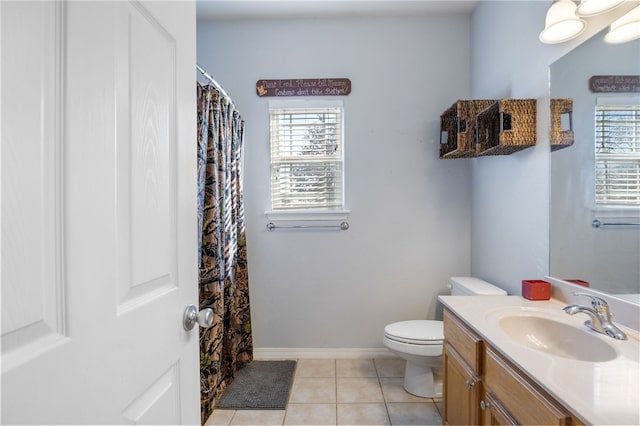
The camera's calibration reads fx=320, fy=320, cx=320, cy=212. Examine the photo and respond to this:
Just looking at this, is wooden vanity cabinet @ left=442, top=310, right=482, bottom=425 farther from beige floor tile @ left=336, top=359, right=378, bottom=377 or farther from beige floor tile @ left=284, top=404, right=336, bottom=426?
beige floor tile @ left=336, top=359, right=378, bottom=377

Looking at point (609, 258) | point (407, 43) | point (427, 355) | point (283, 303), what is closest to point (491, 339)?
point (609, 258)

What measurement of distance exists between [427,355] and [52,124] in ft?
6.55

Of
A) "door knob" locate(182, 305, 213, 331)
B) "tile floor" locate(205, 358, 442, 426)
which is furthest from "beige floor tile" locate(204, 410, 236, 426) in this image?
"door knob" locate(182, 305, 213, 331)

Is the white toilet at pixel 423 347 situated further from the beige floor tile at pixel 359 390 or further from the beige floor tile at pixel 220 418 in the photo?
the beige floor tile at pixel 220 418

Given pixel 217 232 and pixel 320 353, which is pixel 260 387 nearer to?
pixel 320 353

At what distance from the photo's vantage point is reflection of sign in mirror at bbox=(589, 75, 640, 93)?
1.11 m

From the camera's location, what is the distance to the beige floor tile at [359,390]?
1.97 m

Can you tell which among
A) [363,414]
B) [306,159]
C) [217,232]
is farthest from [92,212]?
[306,159]

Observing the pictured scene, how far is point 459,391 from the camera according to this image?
4.53 ft

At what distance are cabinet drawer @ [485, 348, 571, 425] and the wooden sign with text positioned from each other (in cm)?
202

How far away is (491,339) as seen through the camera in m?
1.08

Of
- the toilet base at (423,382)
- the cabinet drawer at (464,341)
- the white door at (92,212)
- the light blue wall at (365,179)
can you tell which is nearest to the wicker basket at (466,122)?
the light blue wall at (365,179)

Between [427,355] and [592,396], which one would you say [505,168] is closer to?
[427,355]

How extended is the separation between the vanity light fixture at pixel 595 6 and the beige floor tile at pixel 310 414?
2217 mm
